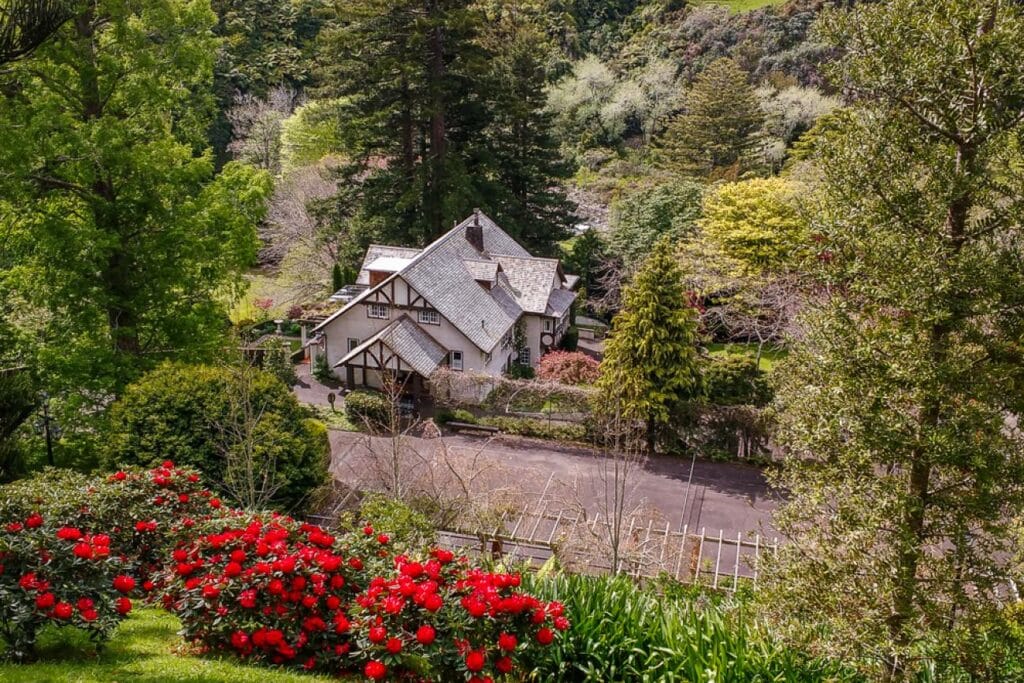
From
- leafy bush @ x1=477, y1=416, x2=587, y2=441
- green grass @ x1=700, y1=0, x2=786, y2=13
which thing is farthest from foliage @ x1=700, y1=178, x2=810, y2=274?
green grass @ x1=700, y1=0, x2=786, y2=13

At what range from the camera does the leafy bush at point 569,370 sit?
2831 cm

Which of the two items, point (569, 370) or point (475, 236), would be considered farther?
point (475, 236)

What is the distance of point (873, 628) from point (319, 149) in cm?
4680

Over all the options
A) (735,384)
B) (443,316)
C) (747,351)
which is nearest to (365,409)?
(443,316)

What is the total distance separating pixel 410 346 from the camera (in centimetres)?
2794

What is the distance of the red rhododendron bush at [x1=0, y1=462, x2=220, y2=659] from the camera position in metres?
7.19

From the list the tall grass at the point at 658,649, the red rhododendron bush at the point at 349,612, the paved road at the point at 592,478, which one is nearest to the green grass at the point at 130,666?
the red rhododendron bush at the point at 349,612

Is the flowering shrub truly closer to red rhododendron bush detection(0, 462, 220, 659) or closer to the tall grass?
red rhododendron bush detection(0, 462, 220, 659)

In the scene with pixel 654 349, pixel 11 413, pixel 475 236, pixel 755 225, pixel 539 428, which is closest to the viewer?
pixel 11 413

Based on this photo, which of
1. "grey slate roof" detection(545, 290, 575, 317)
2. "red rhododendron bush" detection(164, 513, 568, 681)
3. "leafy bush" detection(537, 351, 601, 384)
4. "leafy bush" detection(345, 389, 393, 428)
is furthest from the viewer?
"grey slate roof" detection(545, 290, 575, 317)

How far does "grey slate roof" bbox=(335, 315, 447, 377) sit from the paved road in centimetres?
373

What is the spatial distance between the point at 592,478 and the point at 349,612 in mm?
13536

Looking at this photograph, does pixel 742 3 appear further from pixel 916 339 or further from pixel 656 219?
pixel 916 339

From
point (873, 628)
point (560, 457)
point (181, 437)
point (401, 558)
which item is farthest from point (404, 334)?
point (873, 628)
